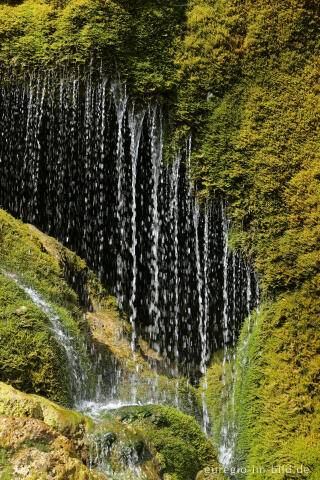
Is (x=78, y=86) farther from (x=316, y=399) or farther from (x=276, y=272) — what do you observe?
(x=316, y=399)

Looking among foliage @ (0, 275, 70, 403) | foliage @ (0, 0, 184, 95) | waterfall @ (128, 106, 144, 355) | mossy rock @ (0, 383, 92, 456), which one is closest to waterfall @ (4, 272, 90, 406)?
foliage @ (0, 275, 70, 403)

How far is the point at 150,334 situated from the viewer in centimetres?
771

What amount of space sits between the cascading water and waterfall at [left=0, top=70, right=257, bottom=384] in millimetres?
15

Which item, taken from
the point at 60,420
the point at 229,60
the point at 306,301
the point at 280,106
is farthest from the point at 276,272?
the point at 60,420

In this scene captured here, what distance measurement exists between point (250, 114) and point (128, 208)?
2298 millimetres

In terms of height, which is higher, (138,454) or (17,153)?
(17,153)

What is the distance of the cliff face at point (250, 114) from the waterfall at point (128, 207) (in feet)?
1.05

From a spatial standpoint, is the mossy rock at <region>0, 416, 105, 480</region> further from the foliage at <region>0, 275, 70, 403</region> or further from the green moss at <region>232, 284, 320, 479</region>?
the green moss at <region>232, 284, 320, 479</region>

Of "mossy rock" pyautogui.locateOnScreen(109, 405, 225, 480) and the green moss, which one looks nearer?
"mossy rock" pyautogui.locateOnScreen(109, 405, 225, 480)

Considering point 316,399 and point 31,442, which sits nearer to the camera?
point 31,442

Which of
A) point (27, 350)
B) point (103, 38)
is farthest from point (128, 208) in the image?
point (27, 350)

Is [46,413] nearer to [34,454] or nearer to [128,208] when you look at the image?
[34,454]

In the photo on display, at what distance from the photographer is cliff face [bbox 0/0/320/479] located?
6.06 meters

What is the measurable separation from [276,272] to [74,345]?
2647 millimetres
